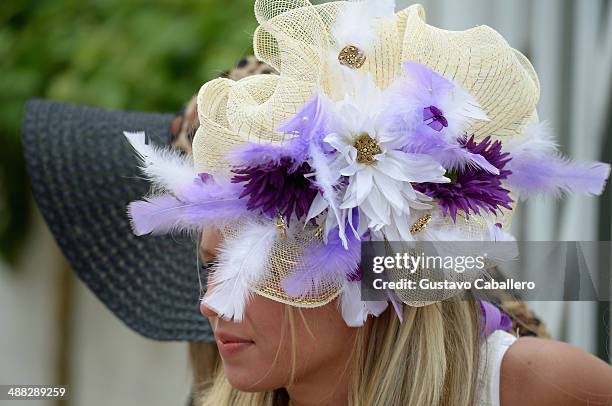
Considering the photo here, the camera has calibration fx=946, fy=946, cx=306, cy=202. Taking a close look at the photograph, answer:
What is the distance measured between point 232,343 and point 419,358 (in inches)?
11.2

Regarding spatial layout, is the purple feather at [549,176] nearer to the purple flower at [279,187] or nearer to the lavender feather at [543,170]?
the lavender feather at [543,170]

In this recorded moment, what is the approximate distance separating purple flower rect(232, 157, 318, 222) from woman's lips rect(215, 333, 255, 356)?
206mm

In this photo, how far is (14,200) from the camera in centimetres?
364

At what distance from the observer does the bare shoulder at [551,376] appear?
4.64 ft

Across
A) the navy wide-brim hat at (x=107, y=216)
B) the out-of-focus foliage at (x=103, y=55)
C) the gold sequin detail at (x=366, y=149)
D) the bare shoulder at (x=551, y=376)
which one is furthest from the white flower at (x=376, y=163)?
the out-of-focus foliage at (x=103, y=55)

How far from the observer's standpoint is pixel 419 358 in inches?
56.6

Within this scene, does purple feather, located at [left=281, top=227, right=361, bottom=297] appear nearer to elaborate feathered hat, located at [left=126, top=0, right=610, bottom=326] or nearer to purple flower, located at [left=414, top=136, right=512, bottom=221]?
elaborate feathered hat, located at [left=126, top=0, right=610, bottom=326]

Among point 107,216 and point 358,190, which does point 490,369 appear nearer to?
point 358,190

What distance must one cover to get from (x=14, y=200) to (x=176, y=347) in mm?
860

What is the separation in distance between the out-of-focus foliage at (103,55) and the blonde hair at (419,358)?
1.61m

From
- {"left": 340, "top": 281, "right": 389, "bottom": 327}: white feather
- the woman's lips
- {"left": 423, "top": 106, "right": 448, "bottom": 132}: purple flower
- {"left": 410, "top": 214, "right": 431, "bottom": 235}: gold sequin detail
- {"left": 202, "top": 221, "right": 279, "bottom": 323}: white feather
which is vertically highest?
{"left": 423, "top": 106, "right": 448, "bottom": 132}: purple flower

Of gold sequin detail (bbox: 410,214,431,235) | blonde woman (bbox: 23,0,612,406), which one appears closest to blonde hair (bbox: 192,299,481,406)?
blonde woman (bbox: 23,0,612,406)

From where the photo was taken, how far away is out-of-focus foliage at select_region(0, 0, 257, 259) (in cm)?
318

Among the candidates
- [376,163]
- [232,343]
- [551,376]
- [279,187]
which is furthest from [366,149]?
[551,376]
